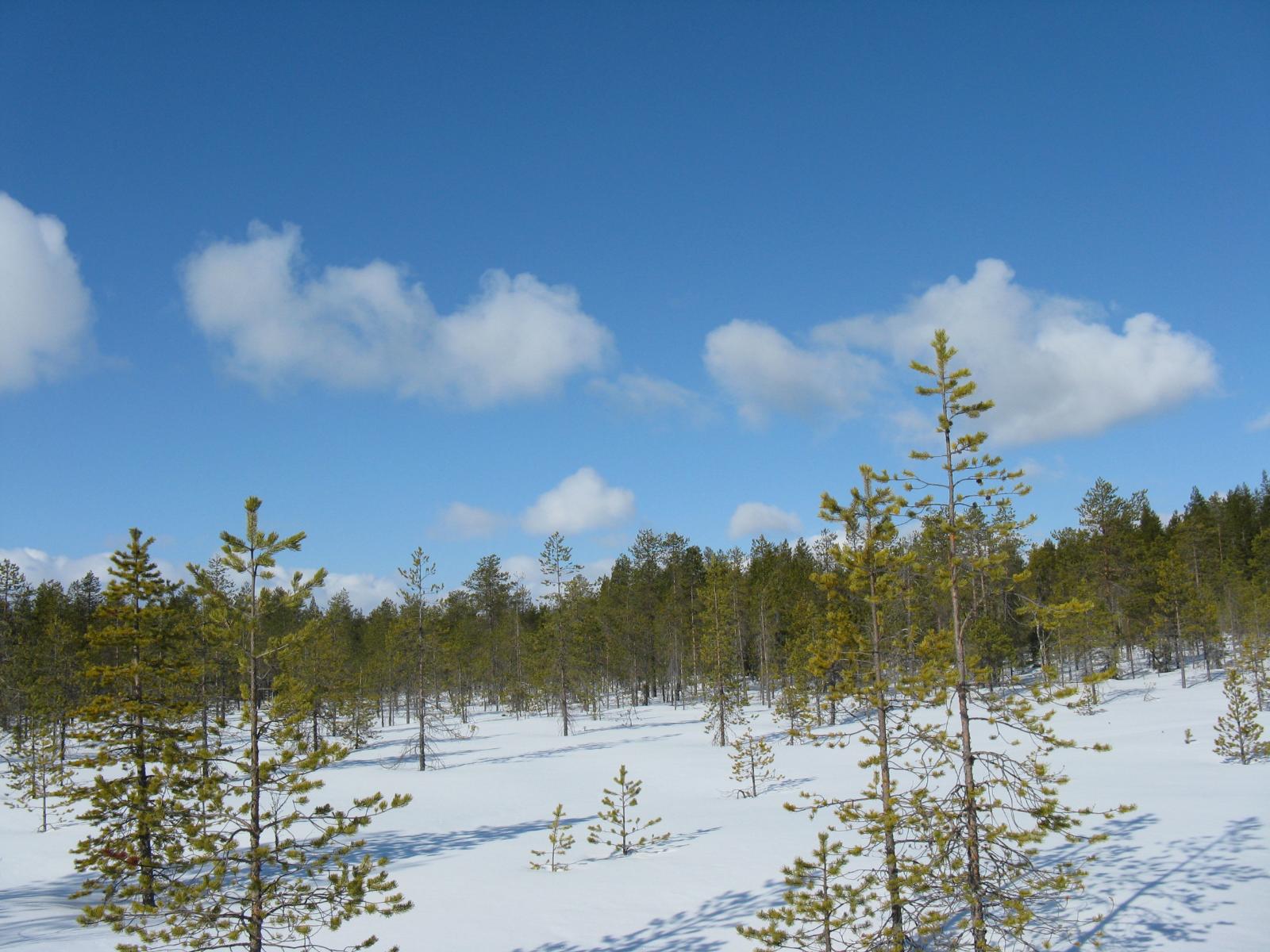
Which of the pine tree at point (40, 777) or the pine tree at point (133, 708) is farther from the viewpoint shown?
the pine tree at point (40, 777)

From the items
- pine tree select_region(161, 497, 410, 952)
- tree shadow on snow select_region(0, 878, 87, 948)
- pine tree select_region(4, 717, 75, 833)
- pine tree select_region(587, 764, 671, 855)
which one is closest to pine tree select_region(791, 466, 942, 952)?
pine tree select_region(161, 497, 410, 952)

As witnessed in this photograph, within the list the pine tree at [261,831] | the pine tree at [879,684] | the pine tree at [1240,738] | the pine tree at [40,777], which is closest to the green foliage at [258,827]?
the pine tree at [261,831]

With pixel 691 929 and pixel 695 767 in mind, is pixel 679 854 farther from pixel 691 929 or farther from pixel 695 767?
pixel 695 767

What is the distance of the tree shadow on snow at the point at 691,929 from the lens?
12500 mm

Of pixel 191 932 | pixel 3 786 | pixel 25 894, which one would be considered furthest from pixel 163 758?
pixel 3 786

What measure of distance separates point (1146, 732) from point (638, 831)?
25.4m

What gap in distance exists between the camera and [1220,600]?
54.1m

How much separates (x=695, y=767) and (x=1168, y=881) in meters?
21.9

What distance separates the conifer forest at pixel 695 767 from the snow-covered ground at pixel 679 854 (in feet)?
0.45

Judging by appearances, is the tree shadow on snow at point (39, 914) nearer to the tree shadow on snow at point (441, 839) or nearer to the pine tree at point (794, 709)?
the tree shadow on snow at point (441, 839)

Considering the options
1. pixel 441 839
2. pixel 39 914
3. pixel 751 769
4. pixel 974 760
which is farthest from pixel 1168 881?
pixel 39 914

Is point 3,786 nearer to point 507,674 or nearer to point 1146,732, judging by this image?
point 507,674

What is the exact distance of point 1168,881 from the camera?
13.1m

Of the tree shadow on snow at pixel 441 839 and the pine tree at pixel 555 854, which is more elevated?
the pine tree at pixel 555 854
